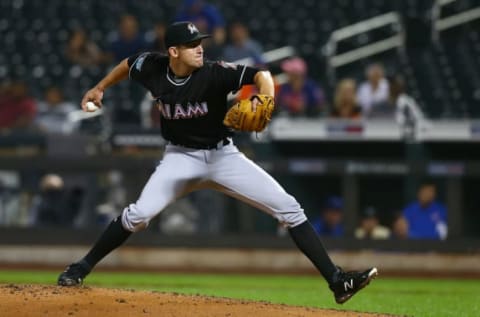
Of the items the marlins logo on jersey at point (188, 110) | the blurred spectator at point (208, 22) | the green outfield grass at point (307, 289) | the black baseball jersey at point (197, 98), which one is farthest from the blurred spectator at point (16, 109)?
the marlins logo on jersey at point (188, 110)

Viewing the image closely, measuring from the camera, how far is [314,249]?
22.6 feet

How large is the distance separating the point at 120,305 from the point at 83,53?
972 cm

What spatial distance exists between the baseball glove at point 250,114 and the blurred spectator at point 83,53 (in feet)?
30.1

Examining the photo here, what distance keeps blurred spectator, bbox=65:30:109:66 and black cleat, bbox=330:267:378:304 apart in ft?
30.4

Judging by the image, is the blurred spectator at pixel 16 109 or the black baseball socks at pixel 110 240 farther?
the blurred spectator at pixel 16 109

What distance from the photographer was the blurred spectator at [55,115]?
14.0 meters

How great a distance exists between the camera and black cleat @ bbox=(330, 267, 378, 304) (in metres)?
6.73

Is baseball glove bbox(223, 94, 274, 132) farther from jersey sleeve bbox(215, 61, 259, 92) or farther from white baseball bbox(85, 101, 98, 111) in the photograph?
white baseball bbox(85, 101, 98, 111)

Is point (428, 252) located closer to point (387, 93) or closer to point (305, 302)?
point (387, 93)

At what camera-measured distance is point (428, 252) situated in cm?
1223

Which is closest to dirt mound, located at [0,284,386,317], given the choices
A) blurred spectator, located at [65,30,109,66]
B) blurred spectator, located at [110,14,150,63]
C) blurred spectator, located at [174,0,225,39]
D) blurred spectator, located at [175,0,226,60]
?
blurred spectator, located at [175,0,226,60]

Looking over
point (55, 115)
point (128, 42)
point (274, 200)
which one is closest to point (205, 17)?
point (128, 42)

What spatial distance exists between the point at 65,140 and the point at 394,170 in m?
3.87

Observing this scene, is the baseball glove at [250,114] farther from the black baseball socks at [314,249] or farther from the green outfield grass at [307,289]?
the green outfield grass at [307,289]
